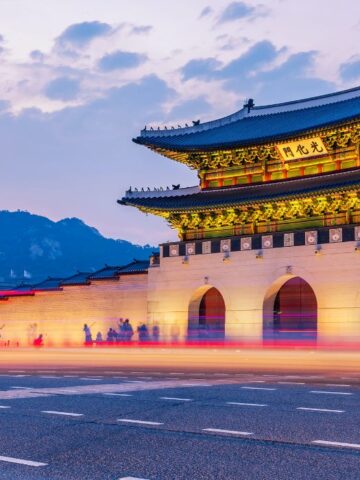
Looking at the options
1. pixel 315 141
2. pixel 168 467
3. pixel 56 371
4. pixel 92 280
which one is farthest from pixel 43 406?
pixel 92 280

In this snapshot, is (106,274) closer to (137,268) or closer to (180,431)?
(137,268)

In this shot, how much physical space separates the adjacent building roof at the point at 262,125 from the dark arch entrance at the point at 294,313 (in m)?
8.22

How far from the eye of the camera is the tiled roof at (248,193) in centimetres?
3769

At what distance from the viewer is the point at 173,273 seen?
44844 mm

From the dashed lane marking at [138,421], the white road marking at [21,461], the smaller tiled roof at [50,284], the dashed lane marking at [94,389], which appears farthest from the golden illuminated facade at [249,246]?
the white road marking at [21,461]

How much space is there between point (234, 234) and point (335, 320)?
8.58 m

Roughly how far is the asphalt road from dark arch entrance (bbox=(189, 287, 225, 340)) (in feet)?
80.9

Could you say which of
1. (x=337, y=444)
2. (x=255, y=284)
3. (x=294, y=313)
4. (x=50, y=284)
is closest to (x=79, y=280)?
(x=50, y=284)

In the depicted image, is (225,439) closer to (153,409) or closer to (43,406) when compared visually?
(153,409)

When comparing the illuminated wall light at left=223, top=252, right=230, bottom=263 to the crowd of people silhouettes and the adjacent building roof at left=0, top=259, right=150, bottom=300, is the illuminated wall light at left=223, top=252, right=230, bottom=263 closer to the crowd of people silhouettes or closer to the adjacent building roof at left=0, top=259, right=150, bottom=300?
the crowd of people silhouettes

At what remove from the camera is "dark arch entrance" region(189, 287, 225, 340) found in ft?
135

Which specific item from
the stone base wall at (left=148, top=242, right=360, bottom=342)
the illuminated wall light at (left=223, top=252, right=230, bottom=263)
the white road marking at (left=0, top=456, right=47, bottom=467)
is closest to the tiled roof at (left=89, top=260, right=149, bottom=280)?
the stone base wall at (left=148, top=242, right=360, bottom=342)

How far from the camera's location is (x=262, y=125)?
46.9 m

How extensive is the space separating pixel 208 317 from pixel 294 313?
4879 mm
